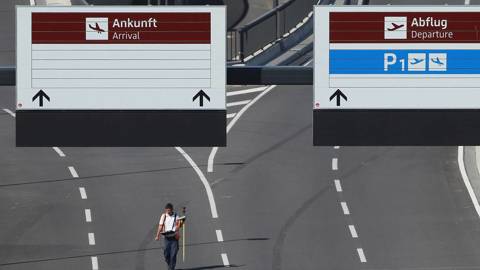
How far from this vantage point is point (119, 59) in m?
17.8

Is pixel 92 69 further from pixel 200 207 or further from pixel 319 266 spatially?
pixel 200 207

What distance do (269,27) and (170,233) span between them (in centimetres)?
2890

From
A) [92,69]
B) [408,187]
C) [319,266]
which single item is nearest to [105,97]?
[92,69]

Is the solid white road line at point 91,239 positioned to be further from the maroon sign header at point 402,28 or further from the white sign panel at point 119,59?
the maroon sign header at point 402,28

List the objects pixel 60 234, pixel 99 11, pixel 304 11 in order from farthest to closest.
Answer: pixel 304 11, pixel 60 234, pixel 99 11

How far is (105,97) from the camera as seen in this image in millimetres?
17828

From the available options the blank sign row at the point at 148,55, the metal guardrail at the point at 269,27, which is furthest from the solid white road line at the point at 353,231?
the blank sign row at the point at 148,55

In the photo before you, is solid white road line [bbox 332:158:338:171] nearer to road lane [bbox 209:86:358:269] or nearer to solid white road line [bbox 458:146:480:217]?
road lane [bbox 209:86:358:269]

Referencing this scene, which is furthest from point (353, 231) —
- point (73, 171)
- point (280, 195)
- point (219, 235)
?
point (73, 171)

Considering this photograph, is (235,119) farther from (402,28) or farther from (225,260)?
(402,28)

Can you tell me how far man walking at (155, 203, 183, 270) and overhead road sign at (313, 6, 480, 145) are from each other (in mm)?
14518

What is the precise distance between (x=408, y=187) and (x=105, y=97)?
26.3m

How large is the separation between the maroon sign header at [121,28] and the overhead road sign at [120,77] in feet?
0.04

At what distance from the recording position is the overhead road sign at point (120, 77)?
697 inches
